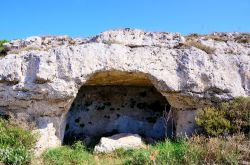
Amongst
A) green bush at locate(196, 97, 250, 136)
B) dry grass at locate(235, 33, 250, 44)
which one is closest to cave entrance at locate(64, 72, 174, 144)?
green bush at locate(196, 97, 250, 136)

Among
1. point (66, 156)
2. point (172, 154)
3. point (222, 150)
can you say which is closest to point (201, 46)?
point (172, 154)

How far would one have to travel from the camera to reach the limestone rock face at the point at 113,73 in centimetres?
1238

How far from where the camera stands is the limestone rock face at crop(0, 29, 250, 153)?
40.6 feet

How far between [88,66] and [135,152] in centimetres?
320

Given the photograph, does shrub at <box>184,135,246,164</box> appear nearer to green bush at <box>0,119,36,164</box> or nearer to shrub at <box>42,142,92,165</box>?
shrub at <box>42,142,92,165</box>

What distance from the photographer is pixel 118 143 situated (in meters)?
12.6

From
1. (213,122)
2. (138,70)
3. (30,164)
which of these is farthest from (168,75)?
(30,164)

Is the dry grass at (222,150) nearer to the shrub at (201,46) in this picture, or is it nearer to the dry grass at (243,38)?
the shrub at (201,46)

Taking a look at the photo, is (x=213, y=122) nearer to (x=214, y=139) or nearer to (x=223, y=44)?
(x=214, y=139)

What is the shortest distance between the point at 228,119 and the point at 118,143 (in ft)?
11.8

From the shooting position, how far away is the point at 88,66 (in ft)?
40.9

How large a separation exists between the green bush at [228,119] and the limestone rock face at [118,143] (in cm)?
218

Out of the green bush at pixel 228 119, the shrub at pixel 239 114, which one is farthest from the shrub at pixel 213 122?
the shrub at pixel 239 114

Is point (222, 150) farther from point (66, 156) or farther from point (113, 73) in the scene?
point (113, 73)
